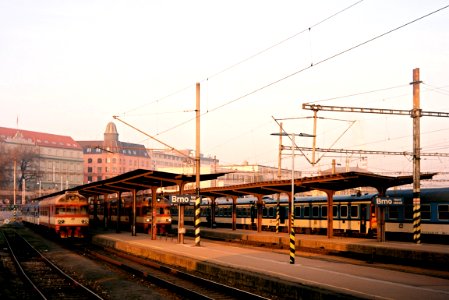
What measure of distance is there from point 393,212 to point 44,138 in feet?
473

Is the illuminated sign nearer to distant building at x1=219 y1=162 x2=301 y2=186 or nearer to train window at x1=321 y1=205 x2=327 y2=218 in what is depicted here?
distant building at x1=219 y1=162 x2=301 y2=186

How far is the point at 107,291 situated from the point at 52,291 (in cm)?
→ 189

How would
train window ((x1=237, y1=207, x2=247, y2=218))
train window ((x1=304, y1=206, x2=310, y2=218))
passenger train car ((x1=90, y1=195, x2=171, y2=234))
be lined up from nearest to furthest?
train window ((x1=304, y1=206, x2=310, y2=218))
passenger train car ((x1=90, y1=195, x2=171, y2=234))
train window ((x1=237, y1=207, x2=247, y2=218))

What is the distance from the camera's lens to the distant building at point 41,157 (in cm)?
13538

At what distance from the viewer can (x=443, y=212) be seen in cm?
3038

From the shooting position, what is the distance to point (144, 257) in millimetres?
28641

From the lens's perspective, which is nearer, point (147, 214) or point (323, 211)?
point (323, 211)

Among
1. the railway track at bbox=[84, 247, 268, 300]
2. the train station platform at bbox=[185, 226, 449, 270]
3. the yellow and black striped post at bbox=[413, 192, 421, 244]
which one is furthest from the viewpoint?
the yellow and black striped post at bbox=[413, 192, 421, 244]

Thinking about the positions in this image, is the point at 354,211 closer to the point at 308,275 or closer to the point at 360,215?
the point at 360,215

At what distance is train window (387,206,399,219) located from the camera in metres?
33.8

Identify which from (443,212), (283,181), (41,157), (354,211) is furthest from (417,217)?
(41,157)

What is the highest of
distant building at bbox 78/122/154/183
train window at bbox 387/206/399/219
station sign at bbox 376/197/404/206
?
distant building at bbox 78/122/154/183

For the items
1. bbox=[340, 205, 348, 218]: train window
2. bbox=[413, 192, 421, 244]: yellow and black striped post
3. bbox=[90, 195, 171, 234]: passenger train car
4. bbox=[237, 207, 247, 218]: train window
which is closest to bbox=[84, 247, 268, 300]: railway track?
bbox=[413, 192, 421, 244]: yellow and black striped post

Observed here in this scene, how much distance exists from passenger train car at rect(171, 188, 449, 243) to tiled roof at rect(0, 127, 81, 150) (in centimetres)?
11609
